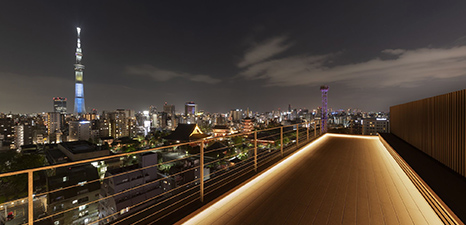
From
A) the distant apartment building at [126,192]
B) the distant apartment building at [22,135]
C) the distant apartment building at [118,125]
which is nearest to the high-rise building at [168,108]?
the distant apartment building at [118,125]

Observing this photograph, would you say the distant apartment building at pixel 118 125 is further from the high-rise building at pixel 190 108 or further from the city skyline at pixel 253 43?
the high-rise building at pixel 190 108

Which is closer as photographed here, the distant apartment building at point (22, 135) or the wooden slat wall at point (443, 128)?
the wooden slat wall at point (443, 128)

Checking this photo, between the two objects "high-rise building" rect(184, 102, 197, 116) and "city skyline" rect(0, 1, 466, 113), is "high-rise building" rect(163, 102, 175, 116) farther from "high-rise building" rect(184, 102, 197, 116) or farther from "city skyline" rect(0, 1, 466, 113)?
"city skyline" rect(0, 1, 466, 113)

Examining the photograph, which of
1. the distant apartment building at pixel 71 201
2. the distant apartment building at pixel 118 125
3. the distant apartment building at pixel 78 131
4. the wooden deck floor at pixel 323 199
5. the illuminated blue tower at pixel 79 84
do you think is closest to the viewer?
the wooden deck floor at pixel 323 199

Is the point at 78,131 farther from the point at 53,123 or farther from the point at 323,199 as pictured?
the point at 323,199

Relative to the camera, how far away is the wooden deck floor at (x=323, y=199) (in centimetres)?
181

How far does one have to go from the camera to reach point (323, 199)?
2.19m

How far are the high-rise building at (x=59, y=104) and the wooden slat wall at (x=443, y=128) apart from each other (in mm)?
110698

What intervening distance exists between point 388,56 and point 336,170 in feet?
39.2

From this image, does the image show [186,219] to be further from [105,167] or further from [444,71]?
[105,167]

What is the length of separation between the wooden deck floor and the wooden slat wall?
24.0 inches

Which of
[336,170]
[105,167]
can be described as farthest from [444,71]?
[105,167]

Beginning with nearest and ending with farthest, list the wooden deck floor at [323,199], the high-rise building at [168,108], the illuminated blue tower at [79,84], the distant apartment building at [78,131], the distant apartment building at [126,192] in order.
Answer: the wooden deck floor at [323,199] < the distant apartment building at [126,192] < the distant apartment building at [78,131] < the illuminated blue tower at [79,84] < the high-rise building at [168,108]

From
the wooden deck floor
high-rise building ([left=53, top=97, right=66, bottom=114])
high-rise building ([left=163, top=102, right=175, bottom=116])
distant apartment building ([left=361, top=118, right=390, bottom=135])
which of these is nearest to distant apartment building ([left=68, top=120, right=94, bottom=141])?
the wooden deck floor
